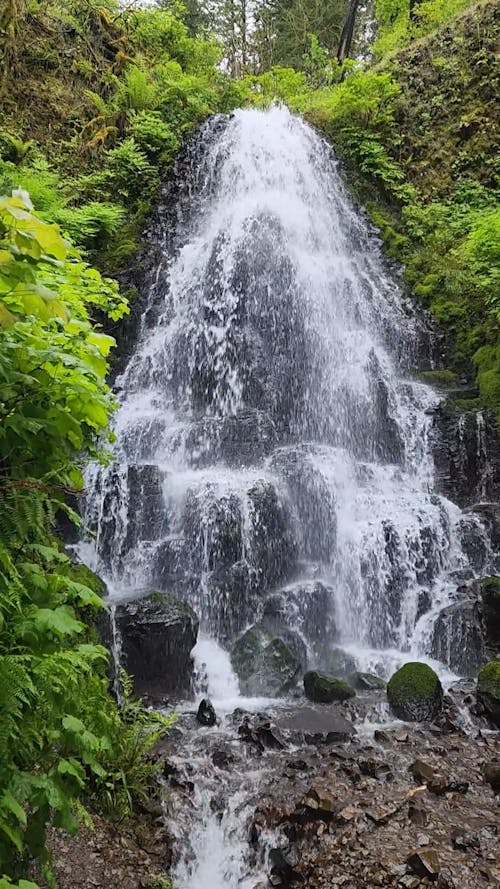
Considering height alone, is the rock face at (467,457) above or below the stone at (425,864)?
above

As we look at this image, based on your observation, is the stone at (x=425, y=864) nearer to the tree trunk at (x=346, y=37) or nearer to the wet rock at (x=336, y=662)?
the wet rock at (x=336, y=662)

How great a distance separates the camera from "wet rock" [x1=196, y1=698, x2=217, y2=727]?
668 cm

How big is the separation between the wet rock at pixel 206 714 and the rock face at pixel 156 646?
31.6 inches

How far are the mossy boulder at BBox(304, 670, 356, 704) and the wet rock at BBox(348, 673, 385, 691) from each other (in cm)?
28

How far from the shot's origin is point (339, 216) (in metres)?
16.9

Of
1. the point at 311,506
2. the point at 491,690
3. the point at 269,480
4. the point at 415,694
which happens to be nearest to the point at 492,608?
the point at 491,690

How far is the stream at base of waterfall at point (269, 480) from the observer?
608cm

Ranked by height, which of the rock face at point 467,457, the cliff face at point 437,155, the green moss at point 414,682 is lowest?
the green moss at point 414,682

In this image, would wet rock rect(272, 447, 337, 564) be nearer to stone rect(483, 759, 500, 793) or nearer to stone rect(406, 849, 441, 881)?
stone rect(483, 759, 500, 793)

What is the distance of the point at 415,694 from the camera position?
23.0ft

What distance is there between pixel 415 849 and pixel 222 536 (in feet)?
18.2

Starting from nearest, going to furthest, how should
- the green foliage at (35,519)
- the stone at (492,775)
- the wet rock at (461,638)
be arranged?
the green foliage at (35,519) → the stone at (492,775) → the wet rock at (461,638)

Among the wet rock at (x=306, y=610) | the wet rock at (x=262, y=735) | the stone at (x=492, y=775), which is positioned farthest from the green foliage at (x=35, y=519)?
the wet rock at (x=306, y=610)

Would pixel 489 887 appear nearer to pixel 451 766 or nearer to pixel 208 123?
pixel 451 766
